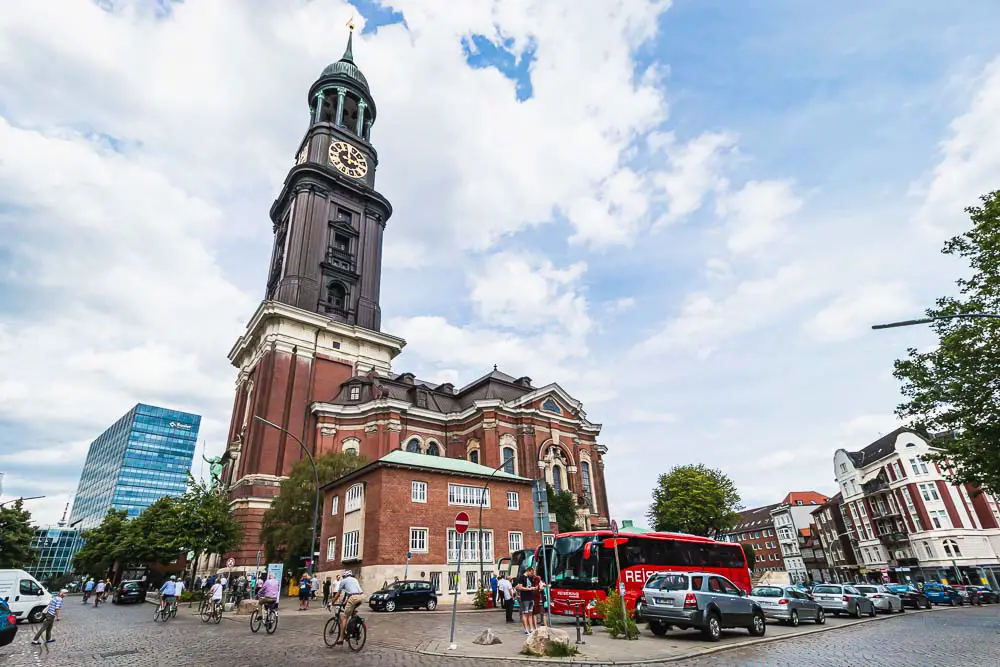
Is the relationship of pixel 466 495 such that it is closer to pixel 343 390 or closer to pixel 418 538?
pixel 418 538

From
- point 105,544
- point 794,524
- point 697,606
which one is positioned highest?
point 794,524

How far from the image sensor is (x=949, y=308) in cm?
1972

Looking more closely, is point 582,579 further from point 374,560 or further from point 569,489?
point 569,489

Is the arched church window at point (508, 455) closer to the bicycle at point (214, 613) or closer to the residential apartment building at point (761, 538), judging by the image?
the bicycle at point (214, 613)

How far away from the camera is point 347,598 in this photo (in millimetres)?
12133

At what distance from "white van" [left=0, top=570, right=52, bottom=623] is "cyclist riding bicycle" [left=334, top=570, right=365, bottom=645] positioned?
1602 centimetres

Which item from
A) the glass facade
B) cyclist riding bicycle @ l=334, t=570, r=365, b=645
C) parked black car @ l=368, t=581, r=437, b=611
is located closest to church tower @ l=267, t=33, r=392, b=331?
parked black car @ l=368, t=581, r=437, b=611

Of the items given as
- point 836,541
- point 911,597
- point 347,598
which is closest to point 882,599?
point 911,597

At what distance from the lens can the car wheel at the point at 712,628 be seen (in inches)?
541

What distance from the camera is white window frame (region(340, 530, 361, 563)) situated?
28.0 metres

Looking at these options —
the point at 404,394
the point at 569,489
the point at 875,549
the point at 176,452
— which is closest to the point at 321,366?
the point at 404,394

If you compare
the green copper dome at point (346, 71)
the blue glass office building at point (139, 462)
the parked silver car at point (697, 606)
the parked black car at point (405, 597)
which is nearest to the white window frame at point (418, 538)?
the parked black car at point (405, 597)

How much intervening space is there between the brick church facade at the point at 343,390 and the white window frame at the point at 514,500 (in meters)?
14.9

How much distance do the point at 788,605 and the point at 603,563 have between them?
6.96 metres
